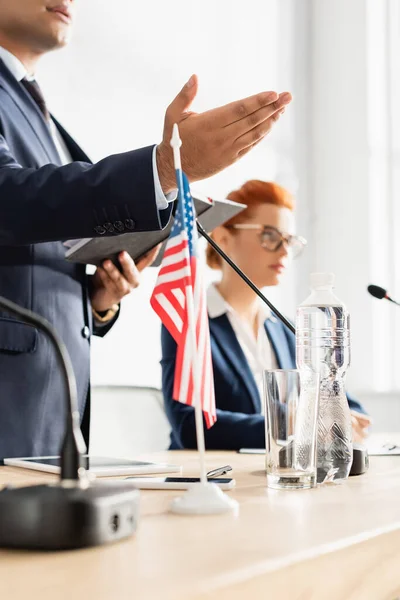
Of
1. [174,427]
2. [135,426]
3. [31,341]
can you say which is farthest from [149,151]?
[135,426]

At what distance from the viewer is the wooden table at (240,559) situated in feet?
1.47

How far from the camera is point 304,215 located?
15.9 ft

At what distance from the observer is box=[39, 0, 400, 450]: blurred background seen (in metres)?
3.53

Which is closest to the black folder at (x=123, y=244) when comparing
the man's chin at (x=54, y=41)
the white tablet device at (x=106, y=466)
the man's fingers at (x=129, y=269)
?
the man's fingers at (x=129, y=269)

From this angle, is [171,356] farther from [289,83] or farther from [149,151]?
[289,83]

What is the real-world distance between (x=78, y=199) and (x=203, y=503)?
684 mm

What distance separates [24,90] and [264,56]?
3180mm

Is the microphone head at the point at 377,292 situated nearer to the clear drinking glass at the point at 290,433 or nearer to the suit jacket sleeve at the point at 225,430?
the suit jacket sleeve at the point at 225,430

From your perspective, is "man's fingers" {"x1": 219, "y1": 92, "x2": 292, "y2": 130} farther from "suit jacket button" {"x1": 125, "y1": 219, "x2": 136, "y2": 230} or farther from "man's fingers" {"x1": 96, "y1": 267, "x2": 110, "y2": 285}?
"man's fingers" {"x1": 96, "y1": 267, "x2": 110, "y2": 285}

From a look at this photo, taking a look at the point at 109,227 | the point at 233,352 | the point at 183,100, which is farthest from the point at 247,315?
the point at 183,100

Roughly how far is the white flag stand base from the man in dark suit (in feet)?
1.91

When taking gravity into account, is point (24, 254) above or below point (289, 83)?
below


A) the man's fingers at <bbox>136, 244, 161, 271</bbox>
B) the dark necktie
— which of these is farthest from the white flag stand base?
the dark necktie

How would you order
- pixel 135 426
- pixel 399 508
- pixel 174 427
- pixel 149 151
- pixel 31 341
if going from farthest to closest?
pixel 135 426 → pixel 174 427 → pixel 31 341 → pixel 149 151 → pixel 399 508
